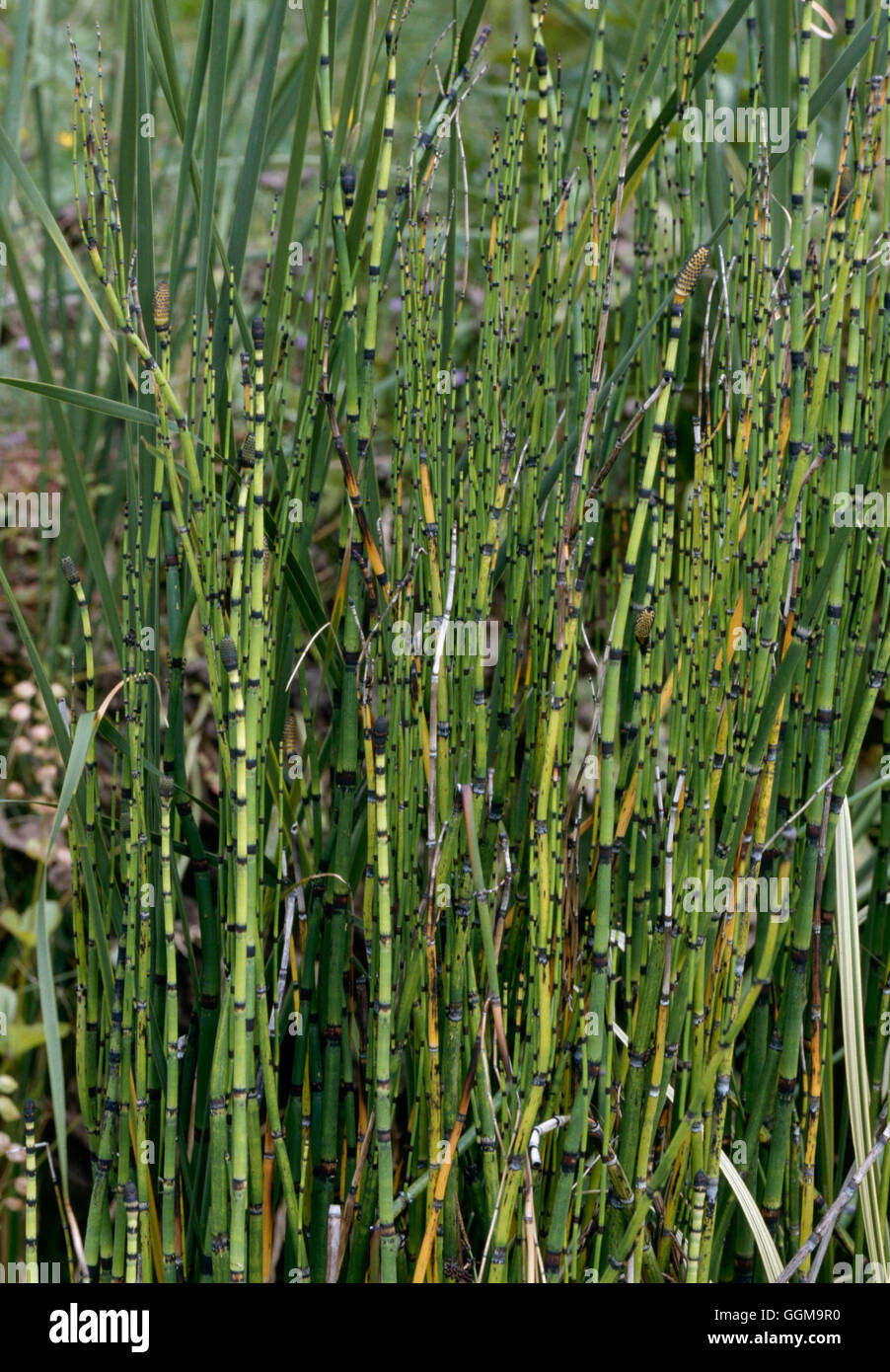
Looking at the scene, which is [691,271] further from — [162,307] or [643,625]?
[162,307]

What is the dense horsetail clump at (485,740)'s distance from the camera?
2.38ft

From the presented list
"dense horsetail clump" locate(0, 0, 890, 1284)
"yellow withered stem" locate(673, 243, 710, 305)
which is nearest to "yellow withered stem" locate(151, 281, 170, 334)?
"dense horsetail clump" locate(0, 0, 890, 1284)

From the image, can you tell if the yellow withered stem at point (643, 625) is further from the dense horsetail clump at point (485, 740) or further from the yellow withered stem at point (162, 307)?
the yellow withered stem at point (162, 307)

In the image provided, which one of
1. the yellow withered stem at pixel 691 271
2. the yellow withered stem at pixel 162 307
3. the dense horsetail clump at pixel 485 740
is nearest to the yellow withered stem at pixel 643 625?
the dense horsetail clump at pixel 485 740

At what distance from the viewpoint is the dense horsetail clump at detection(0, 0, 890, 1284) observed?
0.73 metres

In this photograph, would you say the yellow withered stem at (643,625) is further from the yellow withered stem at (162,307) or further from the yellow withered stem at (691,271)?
the yellow withered stem at (162,307)

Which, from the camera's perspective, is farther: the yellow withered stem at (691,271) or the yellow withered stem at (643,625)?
the yellow withered stem at (643,625)

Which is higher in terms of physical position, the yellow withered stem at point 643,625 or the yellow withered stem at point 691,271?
the yellow withered stem at point 691,271

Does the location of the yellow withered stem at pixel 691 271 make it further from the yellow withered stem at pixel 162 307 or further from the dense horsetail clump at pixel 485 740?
the yellow withered stem at pixel 162 307

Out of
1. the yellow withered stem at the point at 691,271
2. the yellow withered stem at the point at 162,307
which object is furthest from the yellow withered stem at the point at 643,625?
the yellow withered stem at the point at 162,307

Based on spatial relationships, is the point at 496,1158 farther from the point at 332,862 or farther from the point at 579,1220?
the point at 332,862

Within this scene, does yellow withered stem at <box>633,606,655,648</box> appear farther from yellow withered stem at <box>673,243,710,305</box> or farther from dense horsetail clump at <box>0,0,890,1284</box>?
yellow withered stem at <box>673,243,710,305</box>

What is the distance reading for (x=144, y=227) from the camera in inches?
31.1

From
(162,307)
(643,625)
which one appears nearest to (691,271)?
(643,625)
